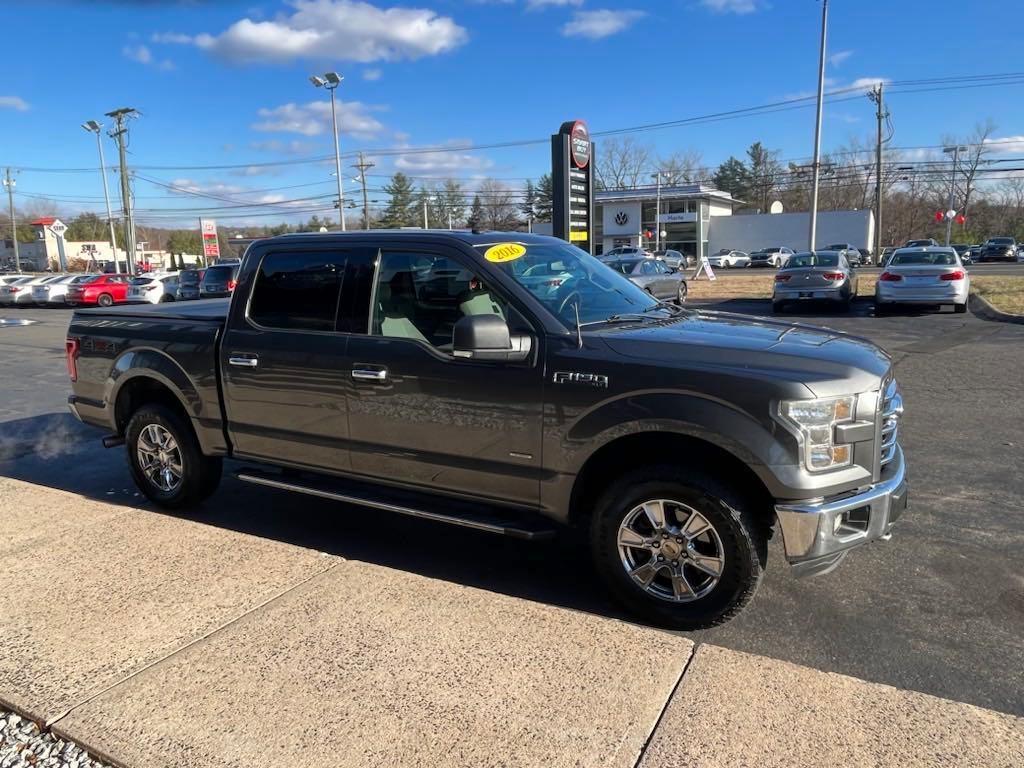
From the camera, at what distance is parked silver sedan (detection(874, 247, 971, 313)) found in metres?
16.4

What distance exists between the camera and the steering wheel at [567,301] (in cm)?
380

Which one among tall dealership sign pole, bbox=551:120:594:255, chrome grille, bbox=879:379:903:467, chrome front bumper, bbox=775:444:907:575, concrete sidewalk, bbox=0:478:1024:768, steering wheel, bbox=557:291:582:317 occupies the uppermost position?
tall dealership sign pole, bbox=551:120:594:255

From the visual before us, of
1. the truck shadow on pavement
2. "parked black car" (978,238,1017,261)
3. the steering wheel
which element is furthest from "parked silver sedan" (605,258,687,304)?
"parked black car" (978,238,1017,261)

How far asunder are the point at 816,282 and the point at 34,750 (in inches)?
718

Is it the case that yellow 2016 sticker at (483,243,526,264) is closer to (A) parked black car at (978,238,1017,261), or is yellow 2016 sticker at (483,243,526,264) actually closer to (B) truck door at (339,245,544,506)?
(B) truck door at (339,245,544,506)

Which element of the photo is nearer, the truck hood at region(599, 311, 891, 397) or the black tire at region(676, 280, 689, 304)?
the truck hood at region(599, 311, 891, 397)

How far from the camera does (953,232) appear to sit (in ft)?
279

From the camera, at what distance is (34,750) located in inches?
106

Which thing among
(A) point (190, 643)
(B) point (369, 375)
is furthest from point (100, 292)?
(A) point (190, 643)

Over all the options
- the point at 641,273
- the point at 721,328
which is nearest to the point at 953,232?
the point at 641,273

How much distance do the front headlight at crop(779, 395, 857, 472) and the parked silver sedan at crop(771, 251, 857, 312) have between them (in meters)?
16.1

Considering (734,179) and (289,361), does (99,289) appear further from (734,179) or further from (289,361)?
(734,179)

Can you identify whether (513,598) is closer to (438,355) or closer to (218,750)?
(438,355)

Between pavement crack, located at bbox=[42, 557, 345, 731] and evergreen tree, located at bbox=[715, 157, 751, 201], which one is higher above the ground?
evergreen tree, located at bbox=[715, 157, 751, 201]
